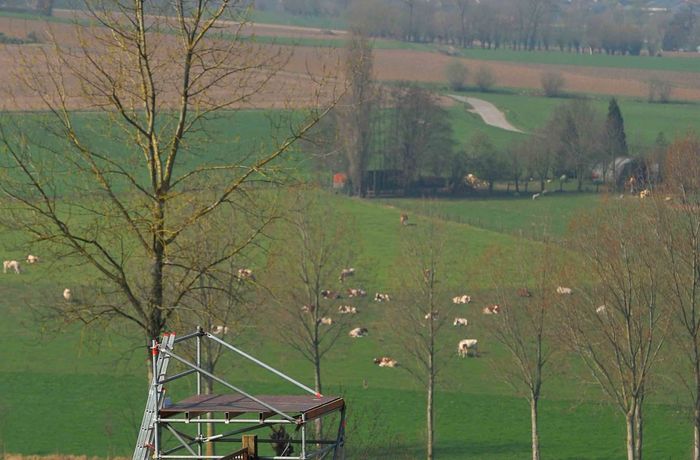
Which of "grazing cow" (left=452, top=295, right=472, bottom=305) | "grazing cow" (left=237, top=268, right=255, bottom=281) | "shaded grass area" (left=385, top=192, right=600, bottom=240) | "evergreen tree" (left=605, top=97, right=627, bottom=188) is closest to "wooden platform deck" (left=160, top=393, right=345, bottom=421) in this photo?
"grazing cow" (left=237, top=268, right=255, bottom=281)

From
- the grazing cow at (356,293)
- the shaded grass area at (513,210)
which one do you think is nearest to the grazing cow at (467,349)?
the grazing cow at (356,293)

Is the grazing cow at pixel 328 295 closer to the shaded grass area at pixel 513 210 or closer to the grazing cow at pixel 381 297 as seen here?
the grazing cow at pixel 381 297

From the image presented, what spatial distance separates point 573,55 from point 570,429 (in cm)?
12186

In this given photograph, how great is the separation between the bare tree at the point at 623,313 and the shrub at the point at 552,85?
264 feet

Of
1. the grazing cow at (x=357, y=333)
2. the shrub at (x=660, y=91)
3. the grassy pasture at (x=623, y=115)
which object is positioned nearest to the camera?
the grazing cow at (x=357, y=333)

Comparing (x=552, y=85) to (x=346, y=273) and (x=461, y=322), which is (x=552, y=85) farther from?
(x=461, y=322)

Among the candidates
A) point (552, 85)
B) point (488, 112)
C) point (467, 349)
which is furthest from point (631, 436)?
point (552, 85)

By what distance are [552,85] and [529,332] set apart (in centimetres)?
7911

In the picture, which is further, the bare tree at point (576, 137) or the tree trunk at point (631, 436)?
the bare tree at point (576, 137)

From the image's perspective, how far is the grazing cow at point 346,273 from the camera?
51.1 meters

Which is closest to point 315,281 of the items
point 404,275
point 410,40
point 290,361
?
point 290,361

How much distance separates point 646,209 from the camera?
3594 cm

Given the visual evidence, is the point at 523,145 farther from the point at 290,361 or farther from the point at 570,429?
the point at 570,429

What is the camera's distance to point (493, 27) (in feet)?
554
